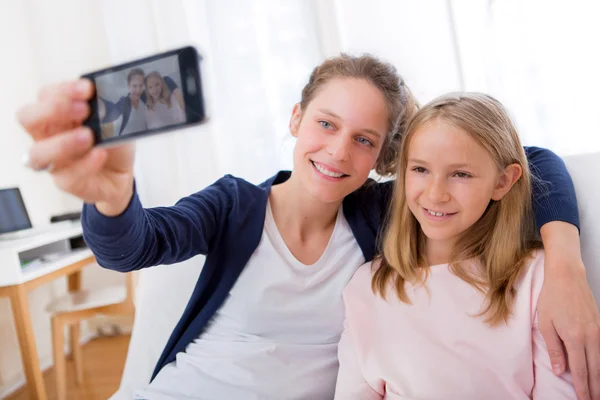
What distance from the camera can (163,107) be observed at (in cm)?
54

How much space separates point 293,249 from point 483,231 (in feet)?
1.30

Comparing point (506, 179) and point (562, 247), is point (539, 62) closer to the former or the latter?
point (506, 179)

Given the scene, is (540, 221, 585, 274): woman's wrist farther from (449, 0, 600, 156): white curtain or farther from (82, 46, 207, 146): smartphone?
(449, 0, 600, 156): white curtain

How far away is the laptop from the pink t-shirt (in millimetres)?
1732

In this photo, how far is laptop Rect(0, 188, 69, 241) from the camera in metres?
2.11

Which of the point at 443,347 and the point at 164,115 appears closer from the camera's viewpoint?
the point at 164,115

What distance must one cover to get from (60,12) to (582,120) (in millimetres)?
2594

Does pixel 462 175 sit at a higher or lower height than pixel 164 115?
lower

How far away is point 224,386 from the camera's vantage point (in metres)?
0.95

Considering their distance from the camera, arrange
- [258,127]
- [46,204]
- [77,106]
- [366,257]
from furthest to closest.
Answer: [46,204], [258,127], [366,257], [77,106]

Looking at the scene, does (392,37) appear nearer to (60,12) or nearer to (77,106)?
(77,106)

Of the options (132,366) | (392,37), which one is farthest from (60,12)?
(132,366)

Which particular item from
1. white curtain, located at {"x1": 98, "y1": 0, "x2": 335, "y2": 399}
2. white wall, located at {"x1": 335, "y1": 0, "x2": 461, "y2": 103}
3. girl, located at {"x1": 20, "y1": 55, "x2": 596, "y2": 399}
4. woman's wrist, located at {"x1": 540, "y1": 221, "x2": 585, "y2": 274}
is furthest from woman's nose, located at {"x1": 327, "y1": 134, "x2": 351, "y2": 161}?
white curtain, located at {"x1": 98, "y1": 0, "x2": 335, "y2": 399}

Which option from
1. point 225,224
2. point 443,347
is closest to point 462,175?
point 443,347
